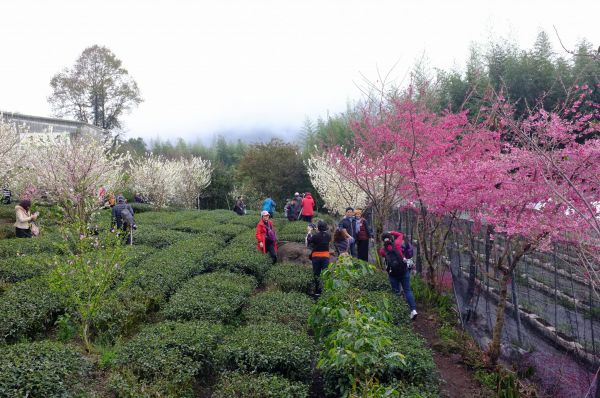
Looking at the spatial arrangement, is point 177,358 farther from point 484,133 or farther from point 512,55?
point 512,55

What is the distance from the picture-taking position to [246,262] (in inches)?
340

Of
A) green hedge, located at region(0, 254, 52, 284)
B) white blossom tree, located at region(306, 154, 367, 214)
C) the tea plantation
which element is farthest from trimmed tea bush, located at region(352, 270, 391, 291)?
white blossom tree, located at region(306, 154, 367, 214)

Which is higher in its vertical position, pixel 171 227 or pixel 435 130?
pixel 435 130

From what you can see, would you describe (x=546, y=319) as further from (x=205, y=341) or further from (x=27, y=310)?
(x=27, y=310)

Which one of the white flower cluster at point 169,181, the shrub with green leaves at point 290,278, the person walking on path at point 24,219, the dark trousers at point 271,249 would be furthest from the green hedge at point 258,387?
the white flower cluster at point 169,181

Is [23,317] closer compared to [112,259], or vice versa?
[23,317]

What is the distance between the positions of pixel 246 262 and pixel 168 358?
430 centimetres

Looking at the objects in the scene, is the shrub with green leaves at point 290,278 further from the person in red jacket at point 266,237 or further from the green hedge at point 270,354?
A: the green hedge at point 270,354

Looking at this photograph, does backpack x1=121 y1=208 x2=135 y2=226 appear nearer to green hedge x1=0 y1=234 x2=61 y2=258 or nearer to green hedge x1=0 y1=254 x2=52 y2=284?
green hedge x1=0 y1=234 x2=61 y2=258

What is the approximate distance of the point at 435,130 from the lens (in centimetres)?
812

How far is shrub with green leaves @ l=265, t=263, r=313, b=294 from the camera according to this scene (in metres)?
7.77

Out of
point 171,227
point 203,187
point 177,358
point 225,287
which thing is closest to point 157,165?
point 203,187

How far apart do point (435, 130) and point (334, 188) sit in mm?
9799

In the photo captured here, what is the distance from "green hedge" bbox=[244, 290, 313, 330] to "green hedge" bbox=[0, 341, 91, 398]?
223 centimetres
